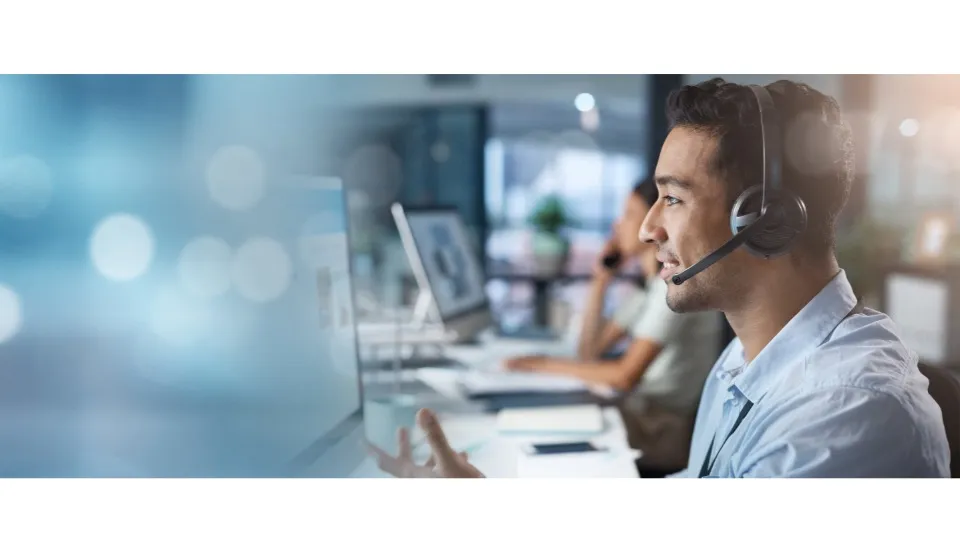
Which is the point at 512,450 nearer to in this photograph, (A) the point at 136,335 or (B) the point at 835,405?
(B) the point at 835,405

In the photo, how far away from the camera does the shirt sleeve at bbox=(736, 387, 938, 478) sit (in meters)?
0.97

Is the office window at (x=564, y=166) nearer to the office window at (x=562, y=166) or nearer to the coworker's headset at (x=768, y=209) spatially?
the office window at (x=562, y=166)

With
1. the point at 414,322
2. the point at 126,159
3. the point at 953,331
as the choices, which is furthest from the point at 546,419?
the point at 953,331

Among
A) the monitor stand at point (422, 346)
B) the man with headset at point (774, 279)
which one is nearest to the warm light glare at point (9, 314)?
the monitor stand at point (422, 346)

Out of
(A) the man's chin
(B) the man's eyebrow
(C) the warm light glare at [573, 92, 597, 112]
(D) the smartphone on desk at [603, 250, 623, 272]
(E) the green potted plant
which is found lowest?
(E) the green potted plant

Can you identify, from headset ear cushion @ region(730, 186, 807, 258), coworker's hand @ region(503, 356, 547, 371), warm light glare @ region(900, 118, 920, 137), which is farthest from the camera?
coworker's hand @ region(503, 356, 547, 371)

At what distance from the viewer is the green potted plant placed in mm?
5332

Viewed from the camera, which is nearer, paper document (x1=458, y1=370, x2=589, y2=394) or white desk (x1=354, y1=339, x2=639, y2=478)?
white desk (x1=354, y1=339, x2=639, y2=478)

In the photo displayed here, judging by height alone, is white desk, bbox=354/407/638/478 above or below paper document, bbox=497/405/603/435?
below

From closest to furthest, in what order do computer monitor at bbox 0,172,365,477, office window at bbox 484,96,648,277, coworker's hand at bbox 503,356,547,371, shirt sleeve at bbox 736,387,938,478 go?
shirt sleeve at bbox 736,387,938,478, computer monitor at bbox 0,172,365,477, coworker's hand at bbox 503,356,547,371, office window at bbox 484,96,648,277

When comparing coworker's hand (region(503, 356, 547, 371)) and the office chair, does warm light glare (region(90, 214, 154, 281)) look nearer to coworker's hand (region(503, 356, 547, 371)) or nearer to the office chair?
coworker's hand (region(503, 356, 547, 371))

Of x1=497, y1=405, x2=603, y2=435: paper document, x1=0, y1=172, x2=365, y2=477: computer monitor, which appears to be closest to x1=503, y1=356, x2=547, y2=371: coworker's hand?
x1=497, y1=405, x2=603, y2=435: paper document

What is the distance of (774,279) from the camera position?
3.78 feet

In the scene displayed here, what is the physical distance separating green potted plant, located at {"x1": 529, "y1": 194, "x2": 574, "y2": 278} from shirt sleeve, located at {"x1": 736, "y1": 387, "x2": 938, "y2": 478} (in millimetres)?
4332
